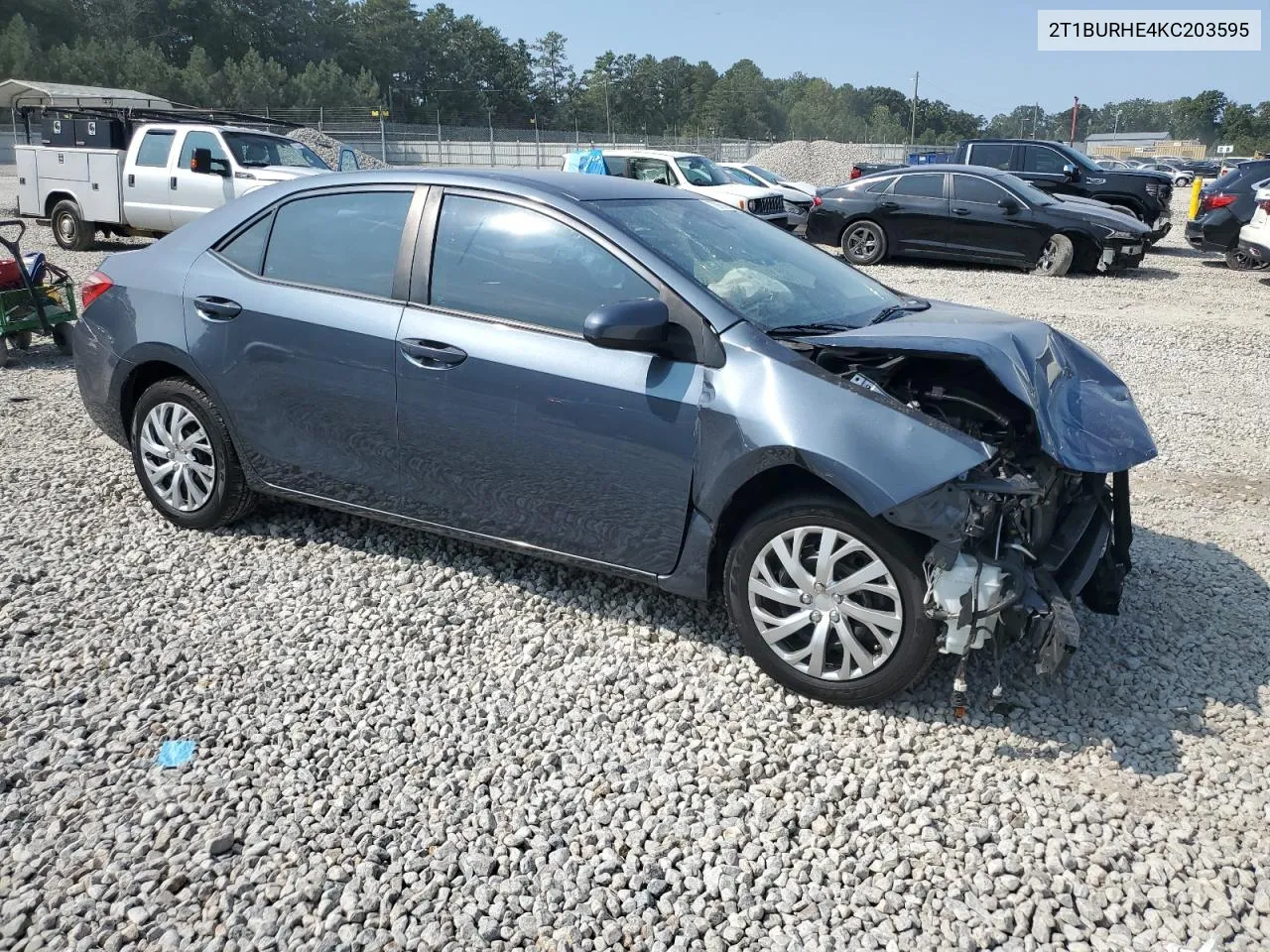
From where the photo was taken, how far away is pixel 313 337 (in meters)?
4.27

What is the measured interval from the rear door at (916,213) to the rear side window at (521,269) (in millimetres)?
12620

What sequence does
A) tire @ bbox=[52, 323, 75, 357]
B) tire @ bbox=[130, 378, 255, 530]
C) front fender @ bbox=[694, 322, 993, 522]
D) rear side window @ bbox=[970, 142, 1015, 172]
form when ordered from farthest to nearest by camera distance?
rear side window @ bbox=[970, 142, 1015, 172] → tire @ bbox=[52, 323, 75, 357] → tire @ bbox=[130, 378, 255, 530] → front fender @ bbox=[694, 322, 993, 522]

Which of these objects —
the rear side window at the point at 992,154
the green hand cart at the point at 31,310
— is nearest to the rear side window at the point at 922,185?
the rear side window at the point at 992,154

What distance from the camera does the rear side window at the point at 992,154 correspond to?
18281 millimetres

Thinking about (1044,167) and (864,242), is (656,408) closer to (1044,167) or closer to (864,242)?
(864,242)

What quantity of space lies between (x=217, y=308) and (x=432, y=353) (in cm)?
121

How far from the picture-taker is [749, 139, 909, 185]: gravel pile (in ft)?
149

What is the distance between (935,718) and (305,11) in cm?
11159

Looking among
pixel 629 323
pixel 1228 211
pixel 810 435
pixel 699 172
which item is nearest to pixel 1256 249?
pixel 1228 211

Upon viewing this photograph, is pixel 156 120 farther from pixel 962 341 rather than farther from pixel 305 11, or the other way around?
pixel 305 11

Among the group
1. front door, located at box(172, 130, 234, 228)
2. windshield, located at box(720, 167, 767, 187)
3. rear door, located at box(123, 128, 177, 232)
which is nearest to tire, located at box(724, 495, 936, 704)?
front door, located at box(172, 130, 234, 228)

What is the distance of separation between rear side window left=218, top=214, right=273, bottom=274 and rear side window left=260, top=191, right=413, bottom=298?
0.05m

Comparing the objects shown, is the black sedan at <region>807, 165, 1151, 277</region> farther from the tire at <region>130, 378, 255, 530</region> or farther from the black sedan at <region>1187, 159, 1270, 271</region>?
the tire at <region>130, 378, 255, 530</region>

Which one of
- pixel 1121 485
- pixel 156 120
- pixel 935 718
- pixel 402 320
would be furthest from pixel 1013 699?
pixel 156 120
